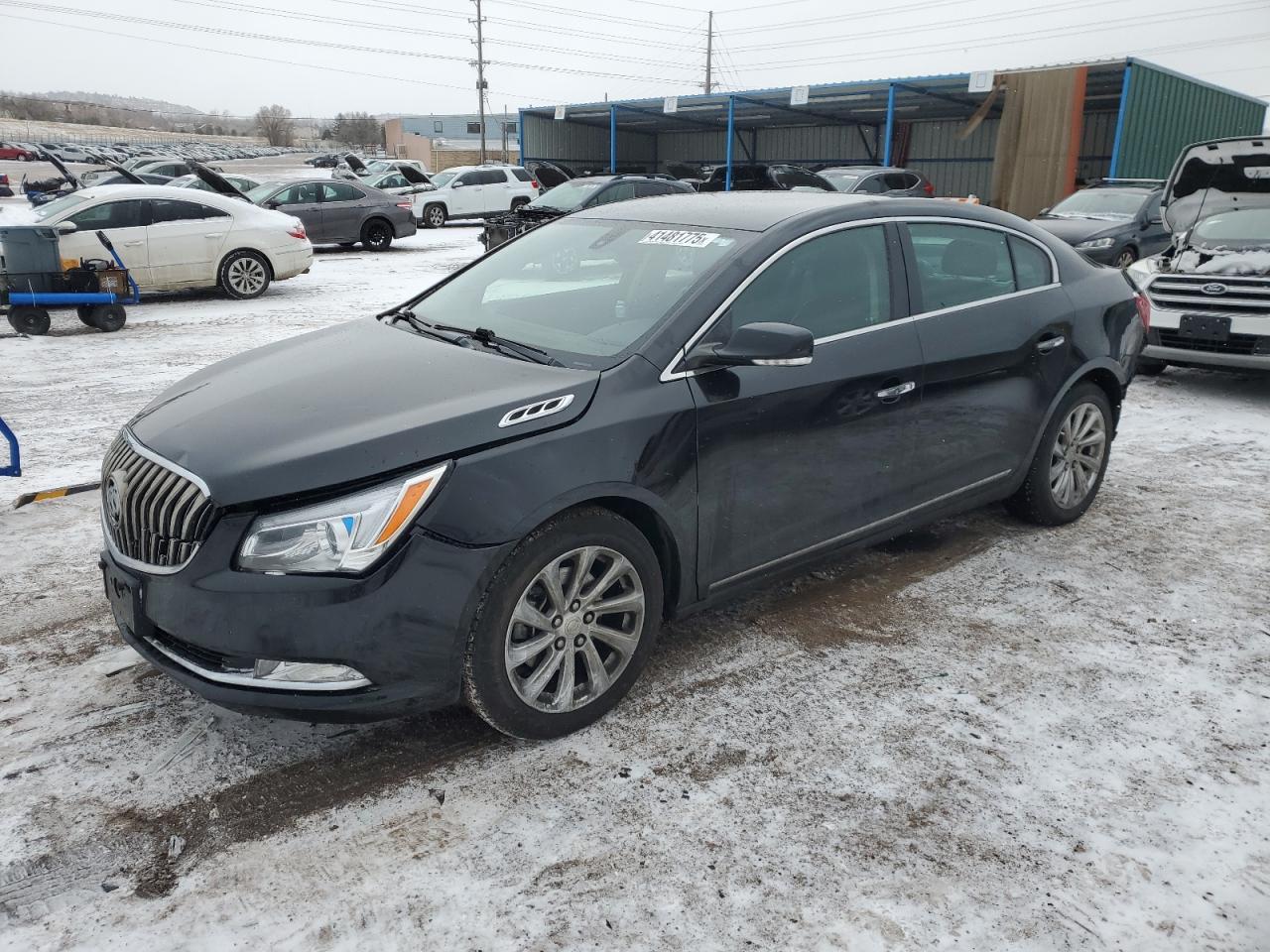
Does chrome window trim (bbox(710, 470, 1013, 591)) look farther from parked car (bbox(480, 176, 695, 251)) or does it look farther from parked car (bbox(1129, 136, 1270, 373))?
parked car (bbox(480, 176, 695, 251))

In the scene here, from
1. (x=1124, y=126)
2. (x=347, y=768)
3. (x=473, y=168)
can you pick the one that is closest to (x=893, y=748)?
(x=347, y=768)

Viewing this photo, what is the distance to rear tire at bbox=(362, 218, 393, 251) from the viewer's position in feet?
61.2

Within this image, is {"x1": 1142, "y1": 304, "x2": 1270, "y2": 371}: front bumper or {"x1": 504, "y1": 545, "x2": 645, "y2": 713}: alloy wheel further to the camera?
{"x1": 1142, "y1": 304, "x2": 1270, "y2": 371}: front bumper

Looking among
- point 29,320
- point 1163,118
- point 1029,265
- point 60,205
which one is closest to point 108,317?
point 29,320

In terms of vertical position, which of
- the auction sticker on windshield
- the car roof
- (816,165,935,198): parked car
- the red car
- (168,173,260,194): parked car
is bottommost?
the auction sticker on windshield

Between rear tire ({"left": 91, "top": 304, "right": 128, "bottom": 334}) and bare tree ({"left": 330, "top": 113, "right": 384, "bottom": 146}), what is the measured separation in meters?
106

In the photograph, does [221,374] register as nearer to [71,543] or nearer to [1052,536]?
[71,543]

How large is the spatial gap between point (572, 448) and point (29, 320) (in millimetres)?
9592

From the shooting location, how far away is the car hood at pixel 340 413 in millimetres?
2654

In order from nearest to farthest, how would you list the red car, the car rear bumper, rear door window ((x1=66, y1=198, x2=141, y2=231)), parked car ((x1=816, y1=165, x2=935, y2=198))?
rear door window ((x1=66, y1=198, x2=141, y2=231)) → the car rear bumper → parked car ((x1=816, y1=165, x2=935, y2=198)) → the red car

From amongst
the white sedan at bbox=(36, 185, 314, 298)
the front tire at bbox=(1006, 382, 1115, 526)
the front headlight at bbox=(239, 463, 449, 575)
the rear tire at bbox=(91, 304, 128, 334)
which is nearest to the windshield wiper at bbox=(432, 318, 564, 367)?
the front headlight at bbox=(239, 463, 449, 575)

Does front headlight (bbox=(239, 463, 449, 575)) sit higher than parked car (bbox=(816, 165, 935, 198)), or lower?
lower

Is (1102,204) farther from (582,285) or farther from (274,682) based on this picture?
(274,682)

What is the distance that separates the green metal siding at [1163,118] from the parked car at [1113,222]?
846 centimetres
